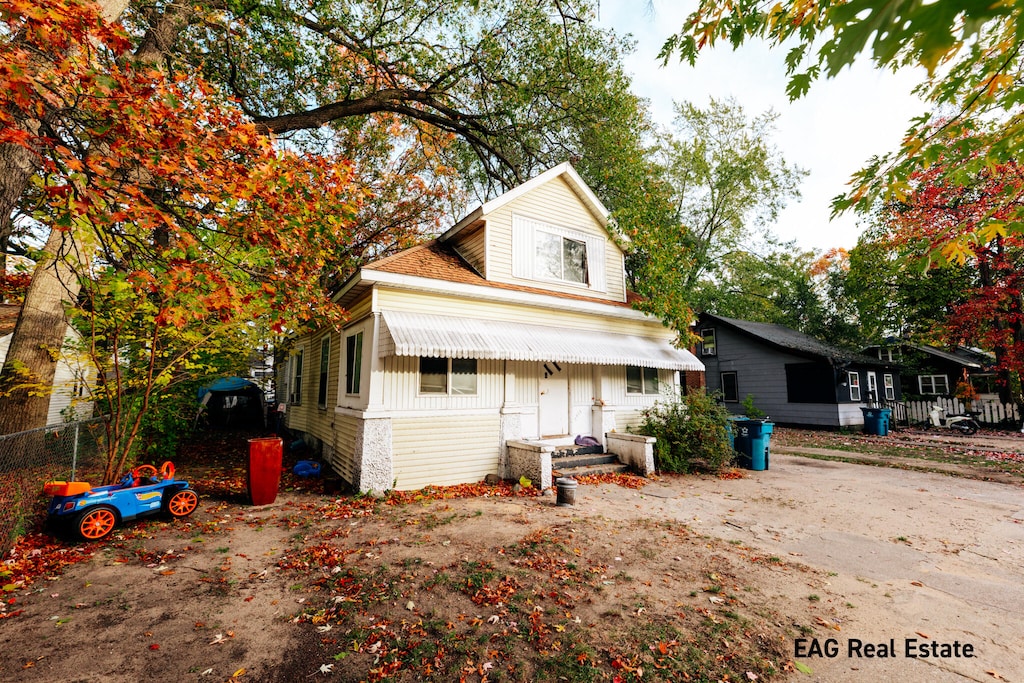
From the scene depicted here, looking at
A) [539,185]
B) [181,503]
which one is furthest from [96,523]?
[539,185]

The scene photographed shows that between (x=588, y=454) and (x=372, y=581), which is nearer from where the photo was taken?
(x=372, y=581)

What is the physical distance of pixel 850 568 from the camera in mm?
5195

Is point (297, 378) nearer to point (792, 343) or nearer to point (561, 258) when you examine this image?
point (561, 258)

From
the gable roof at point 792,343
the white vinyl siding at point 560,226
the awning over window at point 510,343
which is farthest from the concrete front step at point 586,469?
the gable roof at point 792,343

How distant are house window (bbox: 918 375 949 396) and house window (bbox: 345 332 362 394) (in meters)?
33.7

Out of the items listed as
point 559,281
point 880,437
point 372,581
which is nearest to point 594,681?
point 372,581

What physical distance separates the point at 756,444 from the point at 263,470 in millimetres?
11891

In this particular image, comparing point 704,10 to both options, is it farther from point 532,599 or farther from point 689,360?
point 689,360

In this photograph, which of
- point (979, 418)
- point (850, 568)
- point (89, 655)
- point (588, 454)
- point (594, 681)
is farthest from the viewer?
point (979, 418)

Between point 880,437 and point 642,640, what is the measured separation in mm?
20224

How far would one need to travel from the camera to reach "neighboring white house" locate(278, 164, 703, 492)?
28.1 feet

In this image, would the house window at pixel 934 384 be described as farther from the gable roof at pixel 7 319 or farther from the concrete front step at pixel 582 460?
the gable roof at pixel 7 319

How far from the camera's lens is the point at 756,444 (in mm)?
11305

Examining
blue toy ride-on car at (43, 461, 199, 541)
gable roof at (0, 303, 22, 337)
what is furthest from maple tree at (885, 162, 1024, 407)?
gable roof at (0, 303, 22, 337)
